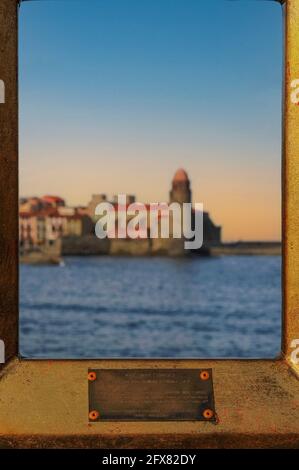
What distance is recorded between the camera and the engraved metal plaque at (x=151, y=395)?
8.45ft

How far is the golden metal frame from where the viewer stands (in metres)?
2.52

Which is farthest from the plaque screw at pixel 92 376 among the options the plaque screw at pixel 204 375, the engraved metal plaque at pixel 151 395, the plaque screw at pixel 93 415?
the plaque screw at pixel 204 375

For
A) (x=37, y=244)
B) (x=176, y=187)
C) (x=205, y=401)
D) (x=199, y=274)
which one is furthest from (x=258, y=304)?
(x=205, y=401)

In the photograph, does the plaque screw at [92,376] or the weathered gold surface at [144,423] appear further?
the plaque screw at [92,376]

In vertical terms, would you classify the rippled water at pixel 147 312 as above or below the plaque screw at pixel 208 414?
below

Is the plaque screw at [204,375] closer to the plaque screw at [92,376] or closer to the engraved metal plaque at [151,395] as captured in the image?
the engraved metal plaque at [151,395]

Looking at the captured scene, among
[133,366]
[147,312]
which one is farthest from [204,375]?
A: [147,312]

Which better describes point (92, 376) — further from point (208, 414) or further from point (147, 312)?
point (147, 312)

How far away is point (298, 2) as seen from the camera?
8.79 ft

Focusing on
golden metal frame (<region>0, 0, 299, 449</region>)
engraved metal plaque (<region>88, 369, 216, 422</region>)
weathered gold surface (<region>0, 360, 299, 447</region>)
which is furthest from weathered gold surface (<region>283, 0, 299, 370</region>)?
engraved metal plaque (<region>88, 369, 216, 422</region>)

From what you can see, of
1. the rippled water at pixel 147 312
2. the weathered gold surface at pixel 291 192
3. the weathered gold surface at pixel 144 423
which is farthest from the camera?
the rippled water at pixel 147 312

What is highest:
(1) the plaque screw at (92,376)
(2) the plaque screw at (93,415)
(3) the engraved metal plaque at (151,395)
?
(1) the plaque screw at (92,376)

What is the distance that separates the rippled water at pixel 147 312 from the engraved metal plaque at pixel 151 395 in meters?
28.1

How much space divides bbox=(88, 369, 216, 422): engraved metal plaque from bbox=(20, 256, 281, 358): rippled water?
28.1 m
